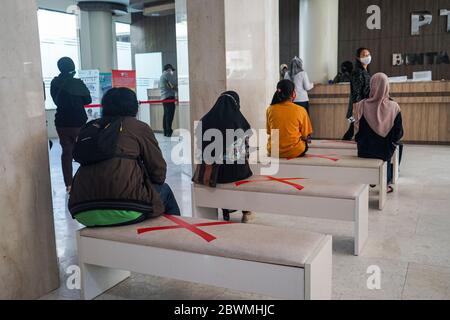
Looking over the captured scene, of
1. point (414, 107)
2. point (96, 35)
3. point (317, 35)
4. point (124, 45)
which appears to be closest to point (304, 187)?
point (414, 107)

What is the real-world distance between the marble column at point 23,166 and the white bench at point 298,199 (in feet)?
4.73

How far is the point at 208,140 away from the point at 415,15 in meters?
9.16

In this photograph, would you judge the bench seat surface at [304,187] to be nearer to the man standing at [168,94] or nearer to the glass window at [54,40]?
the man standing at [168,94]

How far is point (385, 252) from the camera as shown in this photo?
365 cm

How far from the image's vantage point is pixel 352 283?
3098mm

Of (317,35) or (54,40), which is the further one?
(54,40)

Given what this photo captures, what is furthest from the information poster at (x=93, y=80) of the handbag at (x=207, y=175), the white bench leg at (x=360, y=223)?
the white bench leg at (x=360, y=223)

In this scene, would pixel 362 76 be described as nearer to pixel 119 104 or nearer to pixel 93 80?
pixel 119 104

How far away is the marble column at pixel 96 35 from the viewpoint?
12.3m

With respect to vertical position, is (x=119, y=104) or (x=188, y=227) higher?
(x=119, y=104)

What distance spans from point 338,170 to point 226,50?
179 cm

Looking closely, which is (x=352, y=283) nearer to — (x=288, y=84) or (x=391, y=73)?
(x=288, y=84)

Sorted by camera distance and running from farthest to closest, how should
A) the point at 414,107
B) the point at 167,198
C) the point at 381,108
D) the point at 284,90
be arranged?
the point at 414,107
the point at 381,108
the point at 284,90
the point at 167,198

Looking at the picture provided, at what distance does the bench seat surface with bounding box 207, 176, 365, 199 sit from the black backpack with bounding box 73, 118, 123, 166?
1.33 metres
